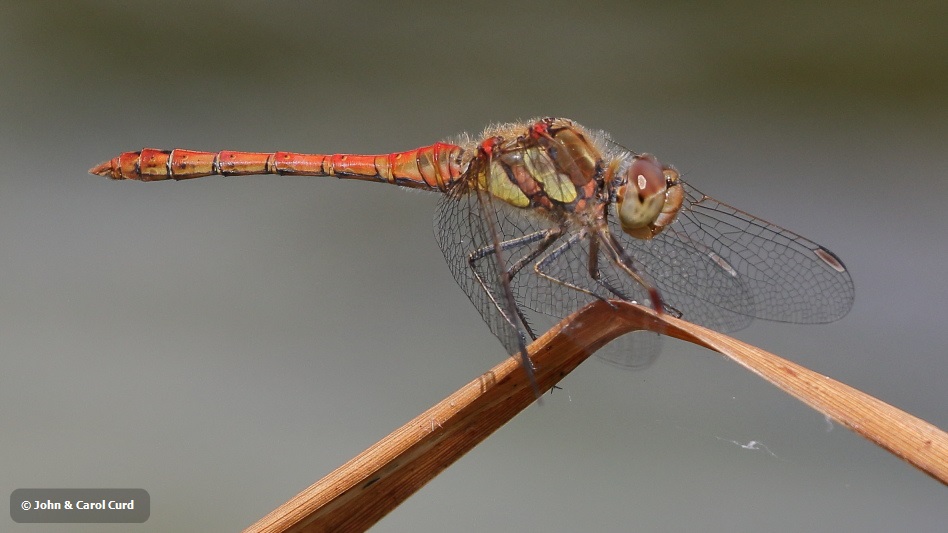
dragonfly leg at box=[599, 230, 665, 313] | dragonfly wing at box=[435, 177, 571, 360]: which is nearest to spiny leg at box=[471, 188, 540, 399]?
dragonfly wing at box=[435, 177, 571, 360]

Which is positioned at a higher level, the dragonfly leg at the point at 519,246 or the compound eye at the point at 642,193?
the compound eye at the point at 642,193

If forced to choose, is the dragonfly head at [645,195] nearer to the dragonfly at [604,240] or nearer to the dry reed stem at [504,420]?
the dragonfly at [604,240]

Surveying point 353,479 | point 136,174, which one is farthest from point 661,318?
point 136,174

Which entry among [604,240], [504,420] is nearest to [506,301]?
[604,240]

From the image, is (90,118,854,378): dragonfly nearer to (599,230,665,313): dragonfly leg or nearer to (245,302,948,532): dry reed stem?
(599,230,665,313): dragonfly leg

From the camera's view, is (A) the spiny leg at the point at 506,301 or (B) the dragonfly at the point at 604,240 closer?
(A) the spiny leg at the point at 506,301

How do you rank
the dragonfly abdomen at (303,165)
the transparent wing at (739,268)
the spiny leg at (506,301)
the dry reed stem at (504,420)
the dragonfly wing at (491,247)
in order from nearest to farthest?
the dry reed stem at (504,420), the spiny leg at (506,301), the dragonfly wing at (491,247), the transparent wing at (739,268), the dragonfly abdomen at (303,165)

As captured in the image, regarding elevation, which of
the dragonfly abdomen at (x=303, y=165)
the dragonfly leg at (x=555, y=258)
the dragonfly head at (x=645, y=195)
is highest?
the dragonfly abdomen at (x=303, y=165)

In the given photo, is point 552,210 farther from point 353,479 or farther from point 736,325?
point 353,479

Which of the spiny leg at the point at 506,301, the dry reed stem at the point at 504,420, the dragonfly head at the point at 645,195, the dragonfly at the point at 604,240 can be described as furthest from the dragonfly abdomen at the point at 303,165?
the dry reed stem at the point at 504,420
